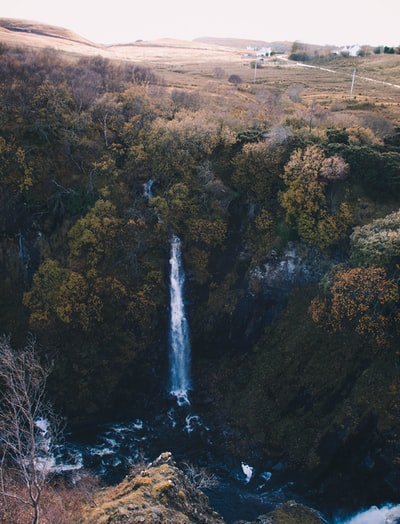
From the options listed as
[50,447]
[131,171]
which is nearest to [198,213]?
[131,171]

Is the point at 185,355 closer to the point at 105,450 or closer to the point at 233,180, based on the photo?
the point at 105,450

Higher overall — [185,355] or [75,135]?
[75,135]

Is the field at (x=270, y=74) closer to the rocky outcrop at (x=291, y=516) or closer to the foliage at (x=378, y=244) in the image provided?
the foliage at (x=378, y=244)

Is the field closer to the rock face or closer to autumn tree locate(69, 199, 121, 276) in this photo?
autumn tree locate(69, 199, 121, 276)

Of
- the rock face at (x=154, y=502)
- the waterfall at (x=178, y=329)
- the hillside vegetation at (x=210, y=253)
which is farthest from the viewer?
the waterfall at (x=178, y=329)

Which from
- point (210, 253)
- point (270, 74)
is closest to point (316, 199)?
point (210, 253)

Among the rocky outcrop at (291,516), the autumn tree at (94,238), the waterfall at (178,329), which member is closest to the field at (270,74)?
the waterfall at (178,329)

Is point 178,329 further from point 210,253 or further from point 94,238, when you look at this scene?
point 94,238
